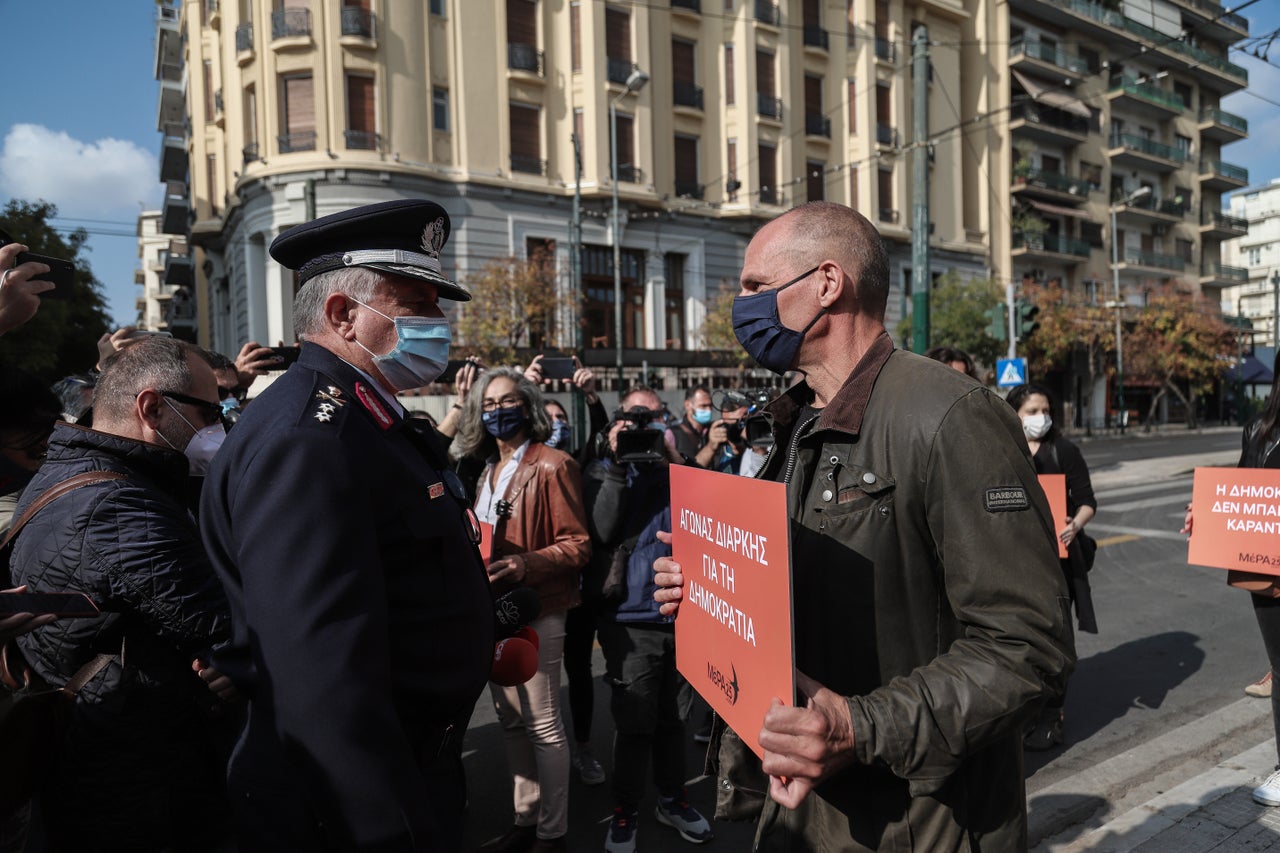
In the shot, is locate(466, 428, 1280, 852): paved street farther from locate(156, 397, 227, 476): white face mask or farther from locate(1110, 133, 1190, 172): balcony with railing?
locate(1110, 133, 1190, 172): balcony with railing

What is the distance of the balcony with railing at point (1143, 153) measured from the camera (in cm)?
4216

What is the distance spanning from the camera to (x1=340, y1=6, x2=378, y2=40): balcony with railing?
22.3m

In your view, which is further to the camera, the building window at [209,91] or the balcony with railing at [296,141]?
the building window at [209,91]

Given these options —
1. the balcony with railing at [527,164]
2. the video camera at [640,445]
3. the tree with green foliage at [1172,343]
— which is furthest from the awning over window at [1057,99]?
the video camera at [640,445]

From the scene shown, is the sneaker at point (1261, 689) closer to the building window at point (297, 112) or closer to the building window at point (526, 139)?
the building window at point (526, 139)

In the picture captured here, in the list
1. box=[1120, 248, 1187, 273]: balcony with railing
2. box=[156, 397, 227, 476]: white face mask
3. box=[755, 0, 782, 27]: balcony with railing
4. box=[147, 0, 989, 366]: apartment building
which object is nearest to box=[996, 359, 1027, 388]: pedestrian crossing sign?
box=[147, 0, 989, 366]: apartment building

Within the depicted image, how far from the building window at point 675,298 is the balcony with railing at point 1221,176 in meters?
37.8

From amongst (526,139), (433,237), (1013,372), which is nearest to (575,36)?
(526,139)

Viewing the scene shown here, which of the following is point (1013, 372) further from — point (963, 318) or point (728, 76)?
point (728, 76)

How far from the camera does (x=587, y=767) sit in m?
4.42

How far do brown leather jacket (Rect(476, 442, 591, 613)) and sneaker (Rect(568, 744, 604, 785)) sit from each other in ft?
3.70

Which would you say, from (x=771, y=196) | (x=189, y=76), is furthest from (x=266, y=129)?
(x=771, y=196)

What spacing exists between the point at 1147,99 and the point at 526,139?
36.7 meters

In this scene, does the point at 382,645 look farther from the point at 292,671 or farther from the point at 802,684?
the point at 802,684
